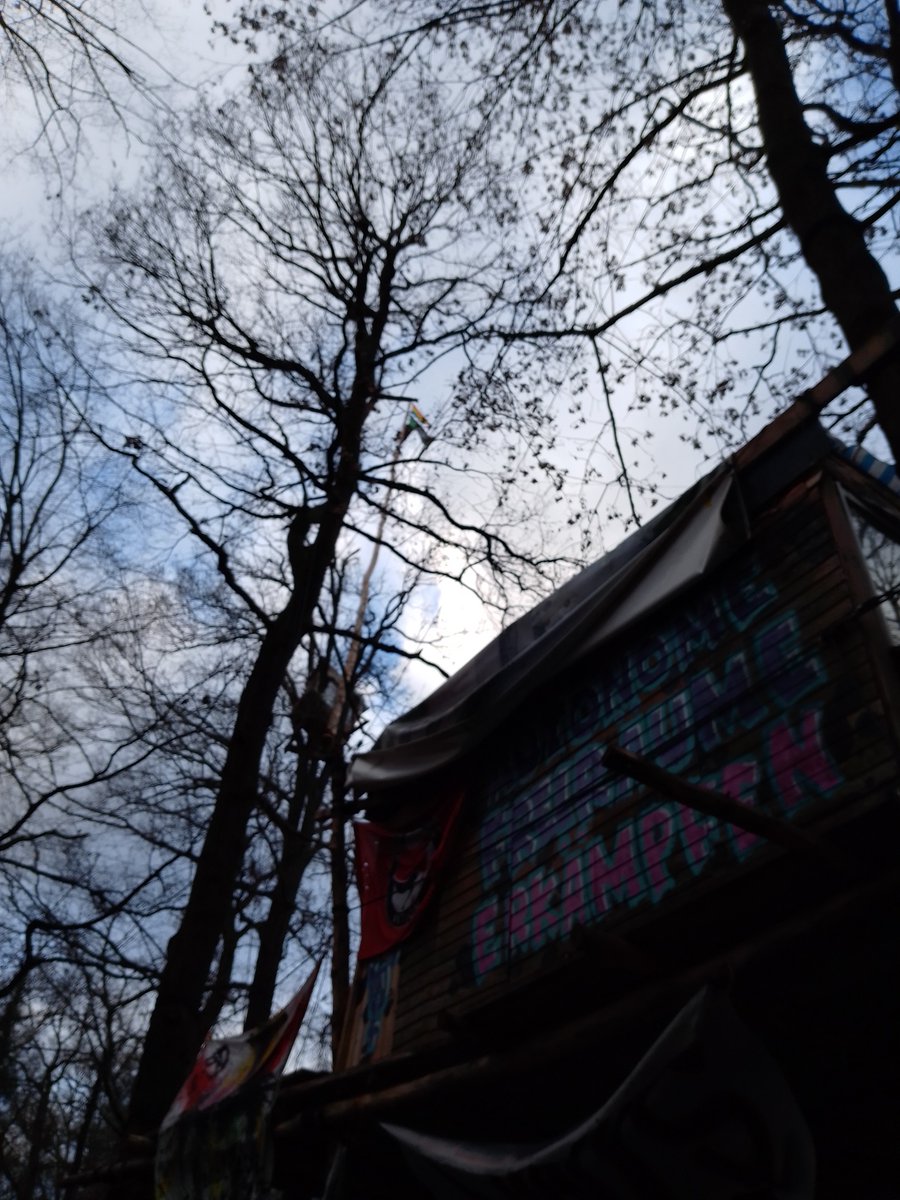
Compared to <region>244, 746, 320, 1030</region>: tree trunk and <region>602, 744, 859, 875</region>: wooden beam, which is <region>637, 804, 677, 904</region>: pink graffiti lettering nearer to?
<region>602, 744, 859, 875</region>: wooden beam

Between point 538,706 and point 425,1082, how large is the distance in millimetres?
3109

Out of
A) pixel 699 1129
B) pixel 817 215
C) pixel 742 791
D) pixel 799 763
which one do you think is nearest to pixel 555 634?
pixel 742 791

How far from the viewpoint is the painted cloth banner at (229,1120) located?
671cm

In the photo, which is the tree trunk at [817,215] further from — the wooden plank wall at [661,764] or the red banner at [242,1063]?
the red banner at [242,1063]

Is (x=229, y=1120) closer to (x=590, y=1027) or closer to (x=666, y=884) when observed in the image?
(x=590, y=1027)

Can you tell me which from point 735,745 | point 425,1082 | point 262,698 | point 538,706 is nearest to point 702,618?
point 735,745

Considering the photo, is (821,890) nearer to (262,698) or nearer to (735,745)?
(735,745)

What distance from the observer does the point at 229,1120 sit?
6.91 metres

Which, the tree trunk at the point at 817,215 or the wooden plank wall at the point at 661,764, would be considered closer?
the tree trunk at the point at 817,215

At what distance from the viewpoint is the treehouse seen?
435cm

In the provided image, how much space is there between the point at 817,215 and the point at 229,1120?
23.8ft

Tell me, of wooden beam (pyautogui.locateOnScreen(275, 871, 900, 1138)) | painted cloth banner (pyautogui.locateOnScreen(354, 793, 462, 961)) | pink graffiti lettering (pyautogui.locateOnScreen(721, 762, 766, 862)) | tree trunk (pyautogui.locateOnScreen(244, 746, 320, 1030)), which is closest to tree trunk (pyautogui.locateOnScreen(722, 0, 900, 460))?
wooden beam (pyautogui.locateOnScreen(275, 871, 900, 1138))

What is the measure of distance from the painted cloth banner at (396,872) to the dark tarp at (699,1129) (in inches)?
141

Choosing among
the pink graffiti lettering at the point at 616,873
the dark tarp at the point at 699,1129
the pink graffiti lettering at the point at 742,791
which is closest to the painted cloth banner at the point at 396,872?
the pink graffiti lettering at the point at 616,873
